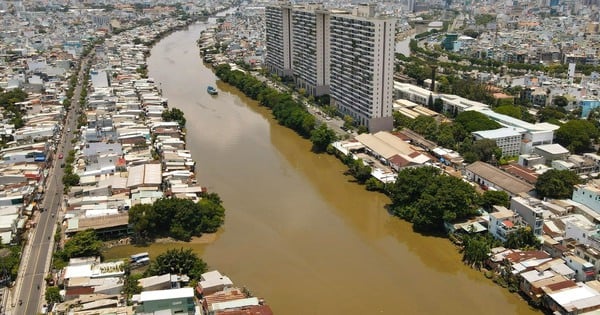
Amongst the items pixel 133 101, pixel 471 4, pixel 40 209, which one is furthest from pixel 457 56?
pixel 471 4

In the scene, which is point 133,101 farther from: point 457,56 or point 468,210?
point 457,56

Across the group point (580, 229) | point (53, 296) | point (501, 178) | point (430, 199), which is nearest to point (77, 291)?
point (53, 296)

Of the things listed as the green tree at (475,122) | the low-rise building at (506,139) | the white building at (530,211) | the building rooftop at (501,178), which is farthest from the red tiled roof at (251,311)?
the green tree at (475,122)

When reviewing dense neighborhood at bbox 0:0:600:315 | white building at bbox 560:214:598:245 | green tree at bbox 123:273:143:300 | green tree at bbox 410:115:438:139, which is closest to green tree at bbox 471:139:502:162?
dense neighborhood at bbox 0:0:600:315

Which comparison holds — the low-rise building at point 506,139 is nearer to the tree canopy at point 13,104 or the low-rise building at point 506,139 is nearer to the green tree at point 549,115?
the green tree at point 549,115

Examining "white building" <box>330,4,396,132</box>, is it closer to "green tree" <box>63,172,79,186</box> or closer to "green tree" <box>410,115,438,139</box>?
"green tree" <box>410,115,438,139</box>

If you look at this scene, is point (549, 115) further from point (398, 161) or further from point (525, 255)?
point (525, 255)
